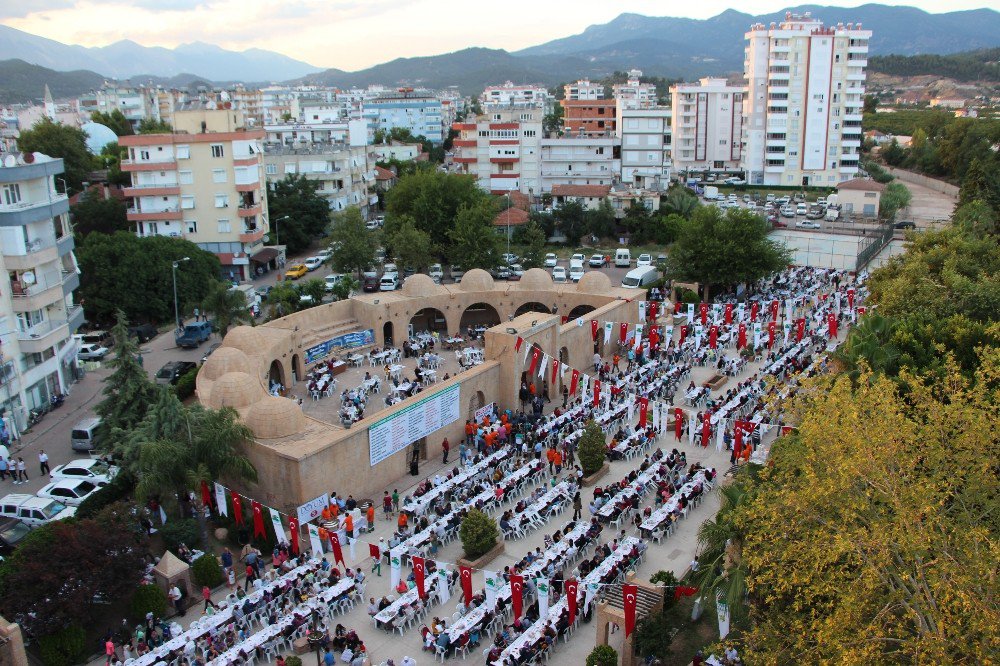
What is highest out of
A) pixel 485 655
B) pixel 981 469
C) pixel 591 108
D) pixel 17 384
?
pixel 591 108

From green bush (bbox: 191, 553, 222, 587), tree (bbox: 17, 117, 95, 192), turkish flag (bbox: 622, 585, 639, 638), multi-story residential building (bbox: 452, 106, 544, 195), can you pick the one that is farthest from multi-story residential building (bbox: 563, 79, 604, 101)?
turkish flag (bbox: 622, 585, 639, 638)

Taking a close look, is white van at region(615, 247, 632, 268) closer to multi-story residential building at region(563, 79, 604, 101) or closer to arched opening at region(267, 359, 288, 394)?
arched opening at region(267, 359, 288, 394)

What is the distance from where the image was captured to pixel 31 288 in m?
30.2

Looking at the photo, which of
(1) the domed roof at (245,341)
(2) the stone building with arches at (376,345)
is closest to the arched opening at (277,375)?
(2) the stone building with arches at (376,345)

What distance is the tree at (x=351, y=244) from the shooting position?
49.3m

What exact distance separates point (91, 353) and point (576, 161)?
45.4 m

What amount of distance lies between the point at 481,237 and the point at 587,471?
27.5 m

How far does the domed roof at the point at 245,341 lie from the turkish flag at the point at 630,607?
1833 cm

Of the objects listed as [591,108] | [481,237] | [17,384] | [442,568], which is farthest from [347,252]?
[591,108]

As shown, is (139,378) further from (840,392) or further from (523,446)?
(840,392)

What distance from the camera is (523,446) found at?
87.7ft

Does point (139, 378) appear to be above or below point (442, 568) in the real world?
above

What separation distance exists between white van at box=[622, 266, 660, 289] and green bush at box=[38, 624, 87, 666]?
35.7m

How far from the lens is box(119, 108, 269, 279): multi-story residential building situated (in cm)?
4859
